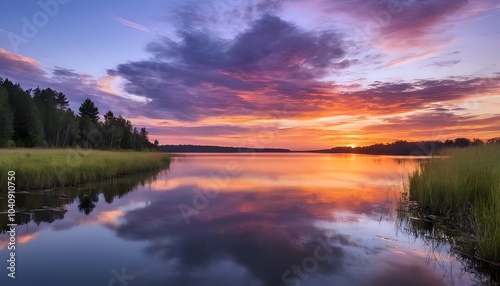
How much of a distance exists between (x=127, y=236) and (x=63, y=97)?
90.2m

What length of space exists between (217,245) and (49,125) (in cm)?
6770

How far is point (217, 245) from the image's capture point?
28.6 ft

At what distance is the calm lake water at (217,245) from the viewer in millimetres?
6562

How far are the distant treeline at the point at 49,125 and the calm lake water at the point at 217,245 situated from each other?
147ft

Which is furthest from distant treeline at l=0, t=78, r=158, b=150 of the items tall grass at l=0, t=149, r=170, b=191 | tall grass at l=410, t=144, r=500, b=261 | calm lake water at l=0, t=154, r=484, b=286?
tall grass at l=410, t=144, r=500, b=261

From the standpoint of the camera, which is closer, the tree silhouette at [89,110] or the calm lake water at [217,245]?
the calm lake water at [217,245]

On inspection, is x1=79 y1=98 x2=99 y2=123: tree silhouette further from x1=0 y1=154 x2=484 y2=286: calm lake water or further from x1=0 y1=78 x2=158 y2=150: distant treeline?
x1=0 y1=154 x2=484 y2=286: calm lake water

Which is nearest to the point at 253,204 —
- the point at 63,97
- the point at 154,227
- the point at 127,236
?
the point at 154,227

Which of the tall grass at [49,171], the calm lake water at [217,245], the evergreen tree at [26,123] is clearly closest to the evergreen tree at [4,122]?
the evergreen tree at [26,123]

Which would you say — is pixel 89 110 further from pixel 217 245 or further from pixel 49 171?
pixel 217 245

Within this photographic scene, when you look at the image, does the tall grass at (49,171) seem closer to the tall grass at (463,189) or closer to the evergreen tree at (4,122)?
the tall grass at (463,189)

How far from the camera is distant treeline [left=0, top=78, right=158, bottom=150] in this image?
50750 millimetres

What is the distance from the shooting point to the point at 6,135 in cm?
4759

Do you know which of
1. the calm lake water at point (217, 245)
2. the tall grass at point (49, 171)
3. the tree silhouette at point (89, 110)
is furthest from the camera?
the tree silhouette at point (89, 110)
